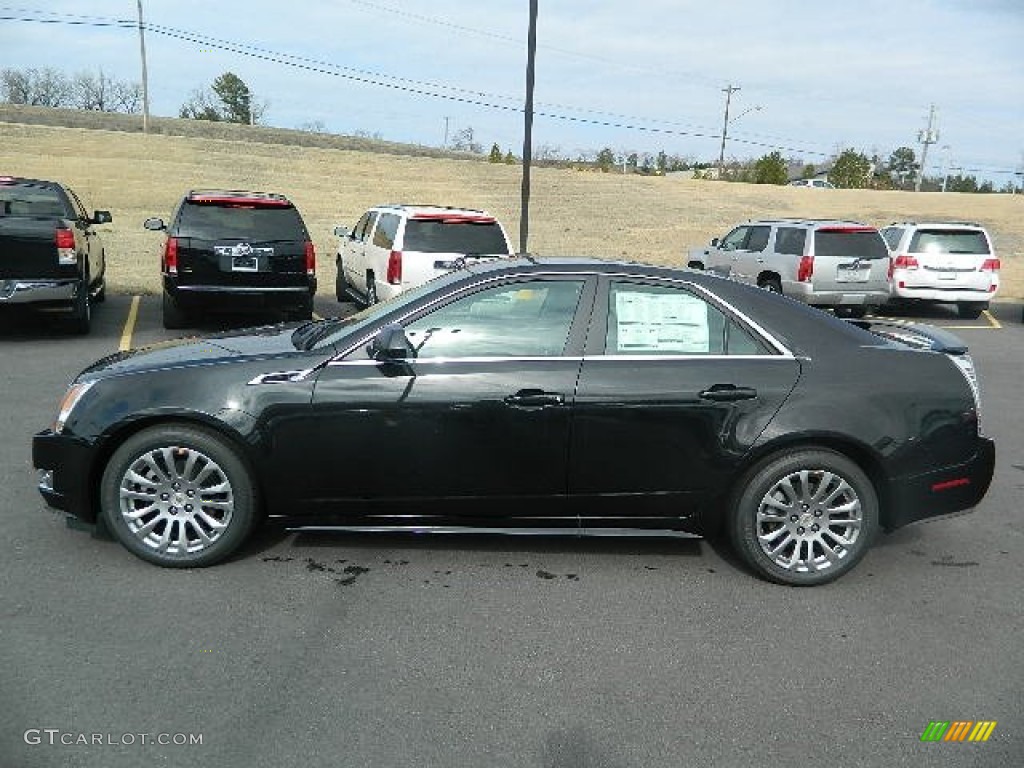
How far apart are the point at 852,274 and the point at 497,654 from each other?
39.1 feet

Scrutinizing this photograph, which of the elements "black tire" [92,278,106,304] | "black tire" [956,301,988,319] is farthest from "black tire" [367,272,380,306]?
"black tire" [956,301,988,319]

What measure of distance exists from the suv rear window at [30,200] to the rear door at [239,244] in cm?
175

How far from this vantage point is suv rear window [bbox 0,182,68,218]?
1035 centimetres

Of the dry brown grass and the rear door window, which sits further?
the dry brown grass

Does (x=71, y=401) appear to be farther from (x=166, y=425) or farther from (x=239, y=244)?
(x=239, y=244)

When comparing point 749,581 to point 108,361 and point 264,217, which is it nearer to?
point 108,361

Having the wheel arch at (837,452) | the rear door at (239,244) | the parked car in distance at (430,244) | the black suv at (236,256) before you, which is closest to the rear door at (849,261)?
the parked car in distance at (430,244)

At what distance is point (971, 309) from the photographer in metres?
16.3

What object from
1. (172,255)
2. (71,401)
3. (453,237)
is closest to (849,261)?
(453,237)

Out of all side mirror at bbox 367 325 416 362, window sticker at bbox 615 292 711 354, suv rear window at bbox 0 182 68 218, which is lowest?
side mirror at bbox 367 325 416 362

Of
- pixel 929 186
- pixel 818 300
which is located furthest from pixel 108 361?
pixel 929 186

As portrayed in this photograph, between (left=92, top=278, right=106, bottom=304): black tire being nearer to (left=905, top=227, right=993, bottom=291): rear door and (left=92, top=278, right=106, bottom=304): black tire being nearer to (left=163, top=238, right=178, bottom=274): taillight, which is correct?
(left=163, top=238, right=178, bottom=274): taillight

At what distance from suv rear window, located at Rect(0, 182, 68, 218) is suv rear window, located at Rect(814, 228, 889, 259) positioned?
10807 millimetres

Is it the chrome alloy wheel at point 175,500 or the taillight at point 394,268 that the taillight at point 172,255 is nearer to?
the taillight at point 394,268
